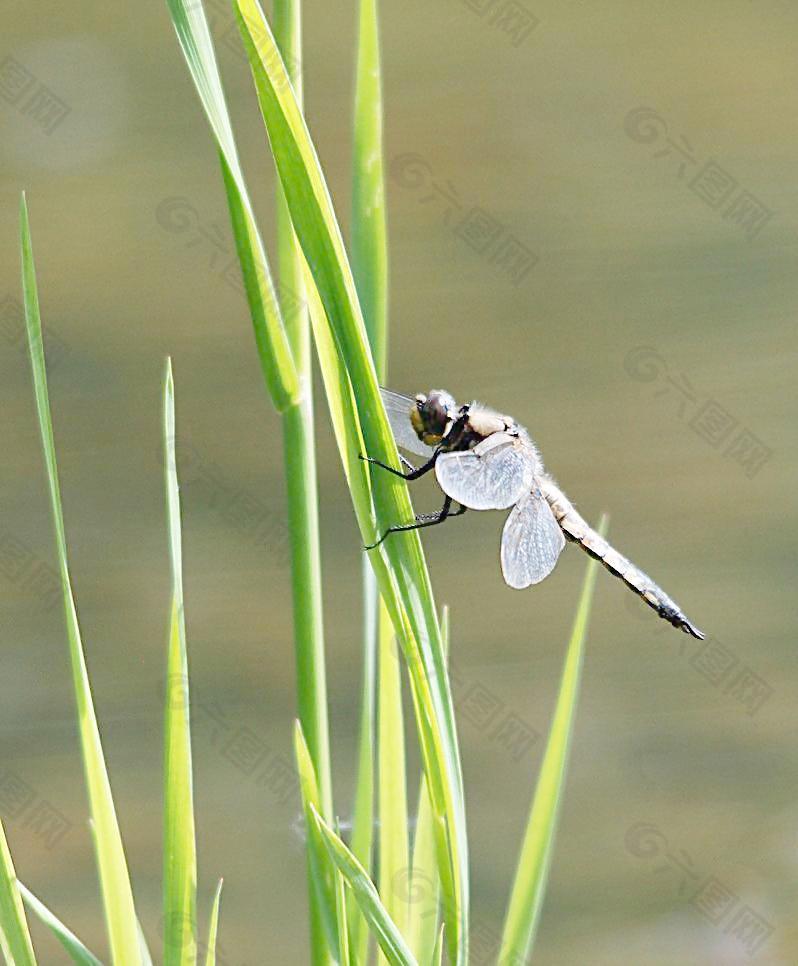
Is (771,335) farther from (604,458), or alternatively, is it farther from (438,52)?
(438,52)

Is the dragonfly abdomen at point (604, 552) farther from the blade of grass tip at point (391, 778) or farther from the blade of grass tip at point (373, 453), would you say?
the blade of grass tip at point (373, 453)

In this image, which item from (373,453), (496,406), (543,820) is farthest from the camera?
(496,406)

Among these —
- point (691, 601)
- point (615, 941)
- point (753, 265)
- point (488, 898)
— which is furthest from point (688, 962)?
point (753, 265)

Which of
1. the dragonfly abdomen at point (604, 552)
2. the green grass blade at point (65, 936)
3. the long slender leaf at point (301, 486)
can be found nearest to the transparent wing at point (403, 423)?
the dragonfly abdomen at point (604, 552)

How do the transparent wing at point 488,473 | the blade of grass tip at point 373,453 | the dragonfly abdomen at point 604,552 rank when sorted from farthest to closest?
the dragonfly abdomen at point 604,552
the transparent wing at point 488,473
the blade of grass tip at point 373,453

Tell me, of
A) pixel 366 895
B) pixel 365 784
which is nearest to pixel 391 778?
pixel 365 784

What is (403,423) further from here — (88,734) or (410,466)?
(88,734)
